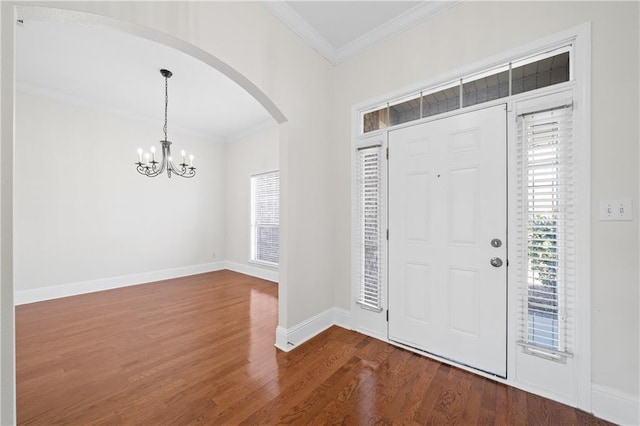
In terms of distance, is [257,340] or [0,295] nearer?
[0,295]

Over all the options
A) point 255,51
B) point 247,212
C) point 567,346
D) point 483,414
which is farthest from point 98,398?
point 247,212

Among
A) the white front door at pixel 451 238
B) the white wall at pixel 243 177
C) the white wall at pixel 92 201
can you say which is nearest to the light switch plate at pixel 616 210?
the white front door at pixel 451 238

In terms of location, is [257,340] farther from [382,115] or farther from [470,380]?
[382,115]

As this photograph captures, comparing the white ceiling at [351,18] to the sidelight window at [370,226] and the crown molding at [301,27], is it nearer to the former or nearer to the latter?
the crown molding at [301,27]

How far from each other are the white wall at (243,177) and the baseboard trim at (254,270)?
0.23 ft

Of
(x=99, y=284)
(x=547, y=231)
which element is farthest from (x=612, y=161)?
(x=99, y=284)

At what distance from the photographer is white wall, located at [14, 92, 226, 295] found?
3676mm

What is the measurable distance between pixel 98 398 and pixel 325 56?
3.70 metres

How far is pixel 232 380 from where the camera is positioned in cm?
195

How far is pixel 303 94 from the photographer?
2.64 metres

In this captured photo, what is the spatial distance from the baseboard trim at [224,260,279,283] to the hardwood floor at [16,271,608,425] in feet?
6.32

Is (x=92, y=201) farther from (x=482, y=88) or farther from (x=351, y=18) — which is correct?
(x=482, y=88)

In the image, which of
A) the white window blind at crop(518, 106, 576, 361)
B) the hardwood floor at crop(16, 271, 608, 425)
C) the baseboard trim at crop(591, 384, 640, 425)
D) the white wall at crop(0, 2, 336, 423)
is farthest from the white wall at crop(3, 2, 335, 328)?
the baseboard trim at crop(591, 384, 640, 425)

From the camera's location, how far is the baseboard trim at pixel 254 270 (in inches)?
197
